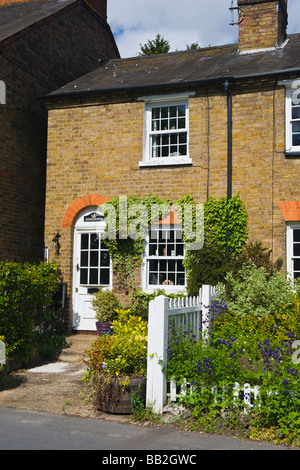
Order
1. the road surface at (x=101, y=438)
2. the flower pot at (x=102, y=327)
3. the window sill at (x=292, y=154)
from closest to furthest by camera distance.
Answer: the road surface at (x=101, y=438) < the window sill at (x=292, y=154) < the flower pot at (x=102, y=327)

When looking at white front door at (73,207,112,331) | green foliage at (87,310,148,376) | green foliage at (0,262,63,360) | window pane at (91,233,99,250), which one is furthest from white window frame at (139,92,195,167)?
green foliage at (87,310,148,376)

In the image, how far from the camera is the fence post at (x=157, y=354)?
6.79 meters

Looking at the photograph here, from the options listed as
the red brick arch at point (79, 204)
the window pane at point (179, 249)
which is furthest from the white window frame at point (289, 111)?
the red brick arch at point (79, 204)

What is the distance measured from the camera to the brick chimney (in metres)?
14.0

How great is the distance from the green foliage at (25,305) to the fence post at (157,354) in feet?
10.6

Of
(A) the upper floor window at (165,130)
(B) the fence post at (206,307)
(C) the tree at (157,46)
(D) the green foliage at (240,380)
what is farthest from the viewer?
(C) the tree at (157,46)

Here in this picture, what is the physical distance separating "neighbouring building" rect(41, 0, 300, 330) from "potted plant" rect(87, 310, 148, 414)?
5.43 m

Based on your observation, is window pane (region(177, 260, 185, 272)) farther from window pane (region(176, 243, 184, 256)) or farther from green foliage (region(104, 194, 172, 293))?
green foliage (region(104, 194, 172, 293))

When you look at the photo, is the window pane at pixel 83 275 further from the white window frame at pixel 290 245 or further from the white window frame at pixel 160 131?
the white window frame at pixel 290 245

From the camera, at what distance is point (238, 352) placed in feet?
22.8
